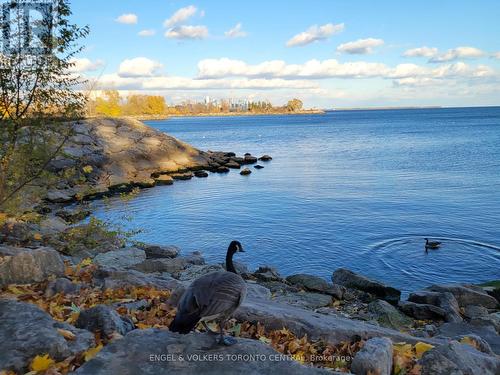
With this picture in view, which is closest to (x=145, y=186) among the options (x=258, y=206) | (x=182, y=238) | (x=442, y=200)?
→ (x=258, y=206)

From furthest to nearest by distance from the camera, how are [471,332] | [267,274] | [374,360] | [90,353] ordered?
[267,274]
[471,332]
[374,360]
[90,353]

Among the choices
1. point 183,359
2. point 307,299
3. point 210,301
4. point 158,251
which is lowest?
point 158,251

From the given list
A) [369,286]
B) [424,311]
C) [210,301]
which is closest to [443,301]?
[424,311]

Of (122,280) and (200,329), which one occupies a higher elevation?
(200,329)

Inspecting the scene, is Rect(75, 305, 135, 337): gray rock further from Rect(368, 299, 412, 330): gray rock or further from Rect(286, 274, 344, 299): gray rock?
Rect(286, 274, 344, 299): gray rock

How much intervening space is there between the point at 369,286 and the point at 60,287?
13487mm

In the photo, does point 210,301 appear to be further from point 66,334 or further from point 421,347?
point 421,347

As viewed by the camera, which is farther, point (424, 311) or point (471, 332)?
point (424, 311)

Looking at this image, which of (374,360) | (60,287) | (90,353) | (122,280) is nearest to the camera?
(90,353)

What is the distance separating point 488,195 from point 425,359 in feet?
122

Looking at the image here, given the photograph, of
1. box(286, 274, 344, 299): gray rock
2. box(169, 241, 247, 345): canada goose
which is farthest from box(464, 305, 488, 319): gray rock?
box(169, 241, 247, 345): canada goose

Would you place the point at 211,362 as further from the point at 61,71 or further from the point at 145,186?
the point at 145,186

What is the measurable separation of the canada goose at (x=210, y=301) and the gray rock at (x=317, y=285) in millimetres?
12625

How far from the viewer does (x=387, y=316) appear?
15555mm
